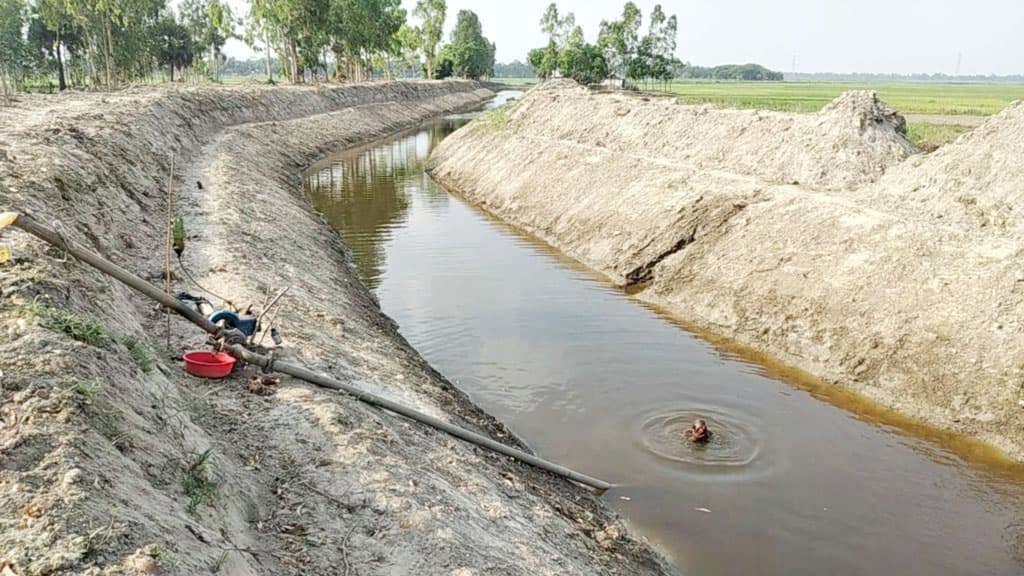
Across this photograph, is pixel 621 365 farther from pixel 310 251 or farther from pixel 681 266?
pixel 310 251

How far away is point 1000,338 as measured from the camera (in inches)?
505

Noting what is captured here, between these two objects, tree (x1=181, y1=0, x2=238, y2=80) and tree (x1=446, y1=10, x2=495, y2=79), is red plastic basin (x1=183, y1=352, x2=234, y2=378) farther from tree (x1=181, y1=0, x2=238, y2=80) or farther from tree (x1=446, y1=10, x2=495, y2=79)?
tree (x1=446, y1=10, x2=495, y2=79)

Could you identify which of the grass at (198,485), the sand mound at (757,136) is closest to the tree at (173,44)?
the sand mound at (757,136)

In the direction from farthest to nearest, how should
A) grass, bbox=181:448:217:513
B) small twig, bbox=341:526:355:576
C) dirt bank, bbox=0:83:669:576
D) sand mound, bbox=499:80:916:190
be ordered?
sand mound, bbox=499:80:916:190
small twig, bbox=341:526:355:576
grass, bbox=181:448:217:513
dirt bank, bbox=0:83:669:576

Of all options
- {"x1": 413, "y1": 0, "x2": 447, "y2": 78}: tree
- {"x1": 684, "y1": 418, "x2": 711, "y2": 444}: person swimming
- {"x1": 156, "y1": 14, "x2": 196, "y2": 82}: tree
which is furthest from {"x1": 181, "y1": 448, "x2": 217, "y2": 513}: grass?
Result: {"x1": 413, "y1": 0, "x2": 447, "y2": 78}: tree

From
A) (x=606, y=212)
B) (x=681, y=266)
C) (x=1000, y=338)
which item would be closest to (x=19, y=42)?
(x=606, y=212)

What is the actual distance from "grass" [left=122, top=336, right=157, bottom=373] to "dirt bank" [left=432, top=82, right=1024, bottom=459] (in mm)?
12534

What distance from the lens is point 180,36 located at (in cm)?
6531

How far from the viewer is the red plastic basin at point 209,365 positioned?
29.1 feet

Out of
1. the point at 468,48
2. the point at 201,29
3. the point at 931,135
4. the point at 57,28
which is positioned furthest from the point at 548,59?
the point at 931,135

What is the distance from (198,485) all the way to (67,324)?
2.26 meters

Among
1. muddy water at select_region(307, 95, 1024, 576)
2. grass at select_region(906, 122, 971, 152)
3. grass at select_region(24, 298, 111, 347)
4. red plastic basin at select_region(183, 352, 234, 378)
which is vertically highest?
grass at select_region(906, 122, 971, 152)

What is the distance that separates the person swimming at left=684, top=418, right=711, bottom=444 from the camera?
11.3m

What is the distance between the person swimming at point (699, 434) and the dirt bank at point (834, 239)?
438 centimetres
